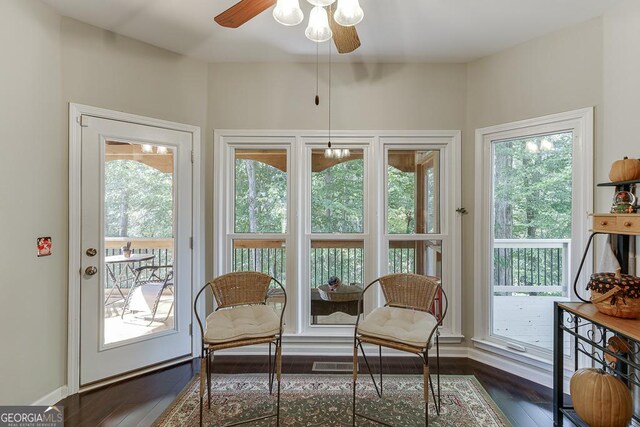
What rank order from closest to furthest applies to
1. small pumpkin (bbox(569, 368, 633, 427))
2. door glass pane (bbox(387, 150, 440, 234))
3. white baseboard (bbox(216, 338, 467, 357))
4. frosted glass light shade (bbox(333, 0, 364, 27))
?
frosted glass light shade (bbox(333, 0, 364, 27)) → small pumpkin (bbox(569, 368, 633, 427)) → white baseboard (bbox(216, 338, 467, 357)) → door glass pane (bbox(387, 150, 440, 234))

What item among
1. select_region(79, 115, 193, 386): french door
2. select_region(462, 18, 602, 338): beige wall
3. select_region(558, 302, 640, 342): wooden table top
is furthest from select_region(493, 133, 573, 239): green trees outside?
select_region(79, 115, 193, 386): french door

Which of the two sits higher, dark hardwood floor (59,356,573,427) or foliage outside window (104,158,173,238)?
foliage outside window (104,158,173,238)

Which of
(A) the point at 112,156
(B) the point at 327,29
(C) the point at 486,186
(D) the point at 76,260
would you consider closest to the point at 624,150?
(C) the point at 486,186

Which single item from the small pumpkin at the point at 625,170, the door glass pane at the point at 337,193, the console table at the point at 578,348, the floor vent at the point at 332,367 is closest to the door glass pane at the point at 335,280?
the door glass pane at the point at 337,193

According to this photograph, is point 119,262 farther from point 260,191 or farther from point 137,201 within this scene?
point 260,191

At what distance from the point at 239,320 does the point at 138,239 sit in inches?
50.2

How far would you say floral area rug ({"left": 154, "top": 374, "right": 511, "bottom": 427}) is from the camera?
2.04 m

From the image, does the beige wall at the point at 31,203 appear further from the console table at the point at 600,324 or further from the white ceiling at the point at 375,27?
the console table at the point at 600,324

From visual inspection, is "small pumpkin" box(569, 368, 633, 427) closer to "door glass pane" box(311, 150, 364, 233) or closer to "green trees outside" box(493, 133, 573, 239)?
"green trees outside" box(493, 133, 573, 239)

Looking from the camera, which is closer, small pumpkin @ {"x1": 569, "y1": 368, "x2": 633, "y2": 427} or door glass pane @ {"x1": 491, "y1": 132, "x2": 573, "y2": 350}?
small pumpkin @ {"x1": 569, "y1": 368, "x2": 633, "y2": 427}

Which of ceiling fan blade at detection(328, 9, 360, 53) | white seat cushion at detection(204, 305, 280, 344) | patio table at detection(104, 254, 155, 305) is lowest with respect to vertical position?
white seat cushion at detection(204, 305, 280, 344)

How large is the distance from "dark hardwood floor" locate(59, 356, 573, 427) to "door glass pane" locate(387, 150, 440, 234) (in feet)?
4.27

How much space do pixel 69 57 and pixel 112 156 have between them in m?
0.80

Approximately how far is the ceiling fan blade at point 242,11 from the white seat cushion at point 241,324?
192cm
